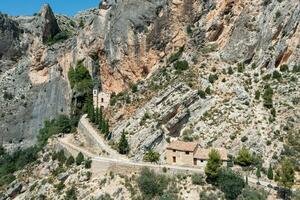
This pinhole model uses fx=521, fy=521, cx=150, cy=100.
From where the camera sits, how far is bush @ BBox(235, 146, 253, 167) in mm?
53250

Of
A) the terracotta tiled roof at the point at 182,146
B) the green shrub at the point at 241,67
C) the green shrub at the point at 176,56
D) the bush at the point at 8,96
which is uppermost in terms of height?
the green shrub at the point at 176,56

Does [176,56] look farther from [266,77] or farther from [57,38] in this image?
[57,38]

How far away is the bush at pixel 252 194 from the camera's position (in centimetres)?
4869

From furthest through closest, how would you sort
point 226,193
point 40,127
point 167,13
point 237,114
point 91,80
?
point 40,127
point 91,80
point 167,13
point 237,114
point 226,193

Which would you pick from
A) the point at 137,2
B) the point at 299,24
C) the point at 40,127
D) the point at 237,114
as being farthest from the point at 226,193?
the point at 40,127

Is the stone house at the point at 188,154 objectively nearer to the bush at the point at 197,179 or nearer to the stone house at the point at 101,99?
the bush at the point at 197,179

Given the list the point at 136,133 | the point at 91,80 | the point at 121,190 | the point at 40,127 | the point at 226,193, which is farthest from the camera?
the point at 40,127

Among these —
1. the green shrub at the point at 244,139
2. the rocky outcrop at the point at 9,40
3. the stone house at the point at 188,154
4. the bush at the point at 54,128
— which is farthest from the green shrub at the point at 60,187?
the rocky outcrop at the point at 9,40

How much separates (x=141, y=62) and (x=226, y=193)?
104 feet

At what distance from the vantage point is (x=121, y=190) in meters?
53.8

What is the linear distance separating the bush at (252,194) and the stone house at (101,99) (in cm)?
3294

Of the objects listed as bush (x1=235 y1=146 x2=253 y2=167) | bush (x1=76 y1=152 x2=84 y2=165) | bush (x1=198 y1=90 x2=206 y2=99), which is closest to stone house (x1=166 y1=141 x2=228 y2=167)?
bush (x1=235 y1=146 x2=253 y2=167)

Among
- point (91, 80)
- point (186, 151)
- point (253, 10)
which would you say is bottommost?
point (186, 151)

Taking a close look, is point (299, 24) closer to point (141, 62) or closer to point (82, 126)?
point (141, 62)
